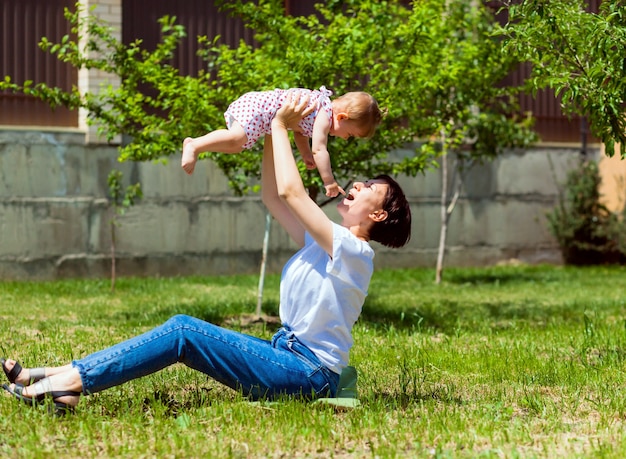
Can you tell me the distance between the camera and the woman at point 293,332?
466cm

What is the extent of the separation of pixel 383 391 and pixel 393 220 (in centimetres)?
124

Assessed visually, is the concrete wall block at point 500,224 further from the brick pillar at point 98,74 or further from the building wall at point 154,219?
the brick pillar at point 98,74

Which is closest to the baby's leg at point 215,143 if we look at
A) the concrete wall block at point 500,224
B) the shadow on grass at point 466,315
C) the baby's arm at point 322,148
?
the baby's arm at point 322,148

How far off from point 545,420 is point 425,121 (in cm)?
478

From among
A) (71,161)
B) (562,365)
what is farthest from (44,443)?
(71,161)

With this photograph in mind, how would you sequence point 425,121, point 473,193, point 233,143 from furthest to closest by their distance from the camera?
point 473,193 → point 425,121 → point 233,143

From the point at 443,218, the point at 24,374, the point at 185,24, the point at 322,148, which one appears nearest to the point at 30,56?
the point at 185,24

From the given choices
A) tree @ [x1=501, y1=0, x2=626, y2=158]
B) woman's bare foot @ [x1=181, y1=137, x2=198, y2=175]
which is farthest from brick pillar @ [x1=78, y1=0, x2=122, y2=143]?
woman's bare foot @ [x1=181, y1=137, x2=198, y2=175]

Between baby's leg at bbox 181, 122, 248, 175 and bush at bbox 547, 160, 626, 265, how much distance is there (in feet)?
38.8

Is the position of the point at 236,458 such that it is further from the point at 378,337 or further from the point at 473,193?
the point at 473,193

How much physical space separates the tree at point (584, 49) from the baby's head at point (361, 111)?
1382 mm

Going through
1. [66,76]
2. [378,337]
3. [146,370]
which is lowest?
[378,337]

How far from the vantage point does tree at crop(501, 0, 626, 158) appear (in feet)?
21.4

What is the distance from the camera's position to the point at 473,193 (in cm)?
1603
